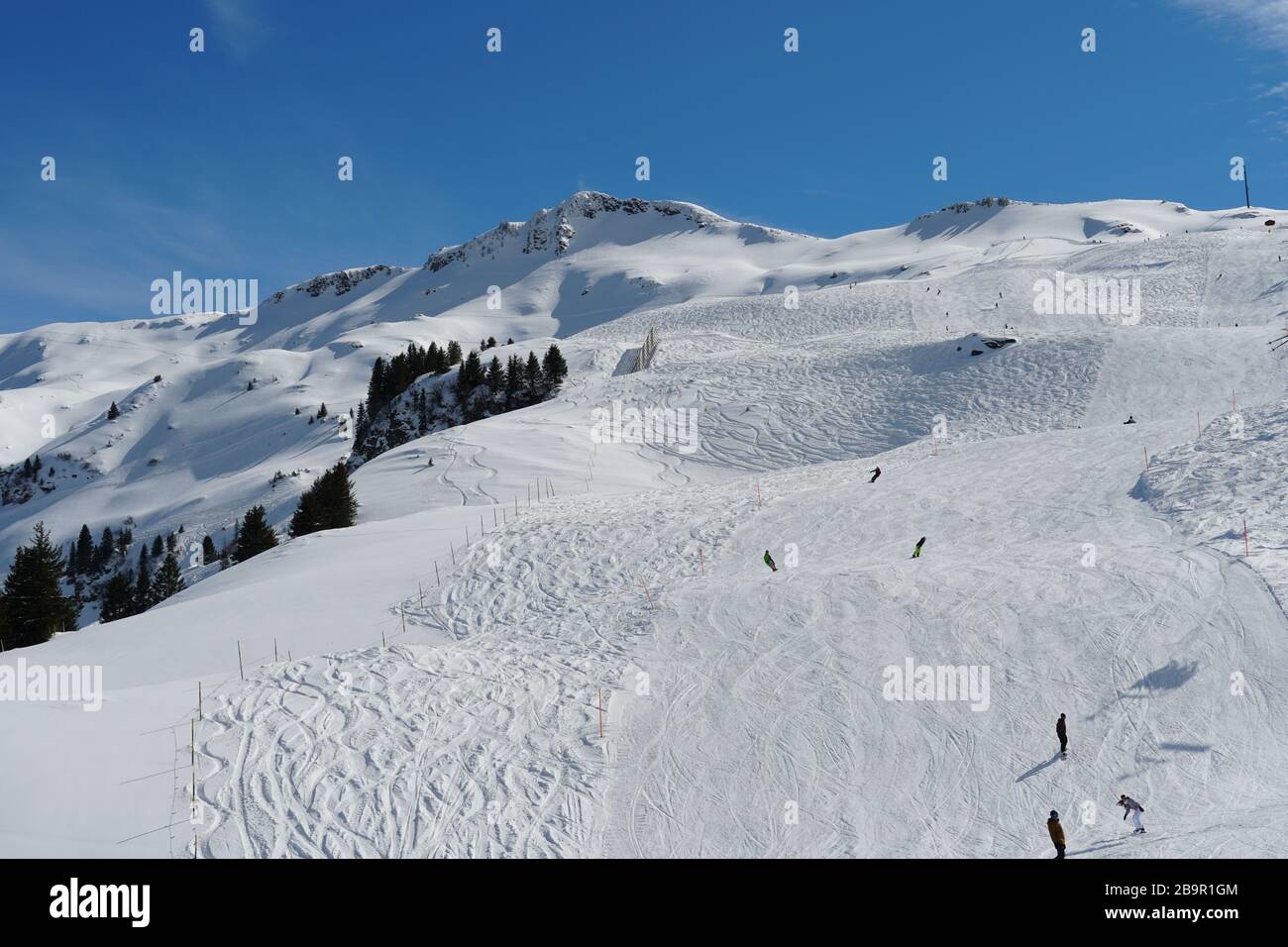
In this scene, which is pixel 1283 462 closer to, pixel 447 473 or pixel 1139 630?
pixel 1139 630

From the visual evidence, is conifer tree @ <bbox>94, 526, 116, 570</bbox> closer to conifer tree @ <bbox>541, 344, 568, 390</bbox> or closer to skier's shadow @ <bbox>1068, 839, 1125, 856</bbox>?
conifer tree @ <bbox>541, 344, 568, 390</bbox>

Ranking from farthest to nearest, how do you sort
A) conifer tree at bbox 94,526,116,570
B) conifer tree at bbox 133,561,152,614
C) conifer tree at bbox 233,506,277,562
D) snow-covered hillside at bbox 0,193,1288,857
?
conifer tree at bbox 94,526,116,570
conifer tree at bbox 133,561,152,614
conifer tree at bbox 233,506,277,562
snow-covered hillside at bbox 0,193,1288,857

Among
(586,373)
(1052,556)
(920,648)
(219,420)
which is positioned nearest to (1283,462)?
(1052,556)

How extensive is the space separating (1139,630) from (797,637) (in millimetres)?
8705

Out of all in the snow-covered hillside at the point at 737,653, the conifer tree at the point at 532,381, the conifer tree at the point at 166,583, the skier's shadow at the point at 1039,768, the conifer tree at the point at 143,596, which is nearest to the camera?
the snow-covered hillside at the point at 737,653

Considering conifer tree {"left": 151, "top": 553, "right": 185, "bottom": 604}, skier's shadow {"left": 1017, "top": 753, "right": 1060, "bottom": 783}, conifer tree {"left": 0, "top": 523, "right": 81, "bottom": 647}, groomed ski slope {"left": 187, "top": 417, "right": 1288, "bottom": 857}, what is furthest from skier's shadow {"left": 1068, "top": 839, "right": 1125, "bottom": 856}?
conifer tree {"left": 151, "top": 553, "right": 185, "bottom": 604}

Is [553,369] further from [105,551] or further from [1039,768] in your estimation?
[105,551]

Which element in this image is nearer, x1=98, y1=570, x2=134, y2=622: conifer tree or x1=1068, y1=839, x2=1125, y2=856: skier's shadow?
x1=1068, y1=839, x2=1125, y2=856: skier's shadow

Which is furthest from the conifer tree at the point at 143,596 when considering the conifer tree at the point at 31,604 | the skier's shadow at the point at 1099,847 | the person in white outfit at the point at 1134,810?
the person in white outfit at the point at 1134,810

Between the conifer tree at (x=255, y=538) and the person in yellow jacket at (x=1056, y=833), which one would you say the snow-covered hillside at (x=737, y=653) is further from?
the conifer tree at (x=255, y=538)

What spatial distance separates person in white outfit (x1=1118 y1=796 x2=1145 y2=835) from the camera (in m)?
14.5

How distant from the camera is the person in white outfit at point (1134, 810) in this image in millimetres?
14492

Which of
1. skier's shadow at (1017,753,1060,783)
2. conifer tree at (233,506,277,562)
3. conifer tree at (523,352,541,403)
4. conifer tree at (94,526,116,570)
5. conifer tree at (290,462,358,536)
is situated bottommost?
conifer tree at (94,526,116,570)

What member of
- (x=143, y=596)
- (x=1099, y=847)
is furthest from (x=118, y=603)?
(x=1099, y=847)
